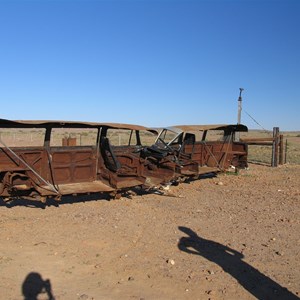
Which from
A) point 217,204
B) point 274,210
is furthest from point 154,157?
point 274,210

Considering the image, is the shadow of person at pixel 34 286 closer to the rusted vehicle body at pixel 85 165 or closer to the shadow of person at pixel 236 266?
the shadow of person at pixel 236 266

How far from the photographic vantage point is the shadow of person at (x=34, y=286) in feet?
A: 15.8

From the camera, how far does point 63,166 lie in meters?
9.78

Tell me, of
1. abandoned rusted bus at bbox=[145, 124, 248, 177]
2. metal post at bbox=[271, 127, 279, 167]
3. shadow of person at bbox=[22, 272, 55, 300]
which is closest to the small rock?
shadow of person at bbox=[22, 272, 55, 300]

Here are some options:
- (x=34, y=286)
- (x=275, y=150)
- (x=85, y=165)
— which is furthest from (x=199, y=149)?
(x=34, y=286)

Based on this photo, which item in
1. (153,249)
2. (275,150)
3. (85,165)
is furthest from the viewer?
(275,150)

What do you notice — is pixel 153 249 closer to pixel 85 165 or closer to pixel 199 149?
pixel 85 165

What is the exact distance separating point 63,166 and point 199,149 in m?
6.87

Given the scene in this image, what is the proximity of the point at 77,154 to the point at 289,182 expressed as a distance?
7898 millimetres

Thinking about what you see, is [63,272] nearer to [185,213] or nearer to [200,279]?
[200,279]

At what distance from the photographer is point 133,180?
1069 cm

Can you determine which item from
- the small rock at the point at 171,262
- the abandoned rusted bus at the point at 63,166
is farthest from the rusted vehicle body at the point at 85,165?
the small rock at the point at 171,262

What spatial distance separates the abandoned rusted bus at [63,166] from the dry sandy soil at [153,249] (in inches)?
19.3

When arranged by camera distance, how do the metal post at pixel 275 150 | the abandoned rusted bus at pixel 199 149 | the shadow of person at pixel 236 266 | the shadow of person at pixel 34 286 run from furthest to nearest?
the metal post at pixel 275 150, the abandoned rusted bus at pixel 199 149, the shadow of person at pixel 236 266, the shadow of person at pixel 34 286
